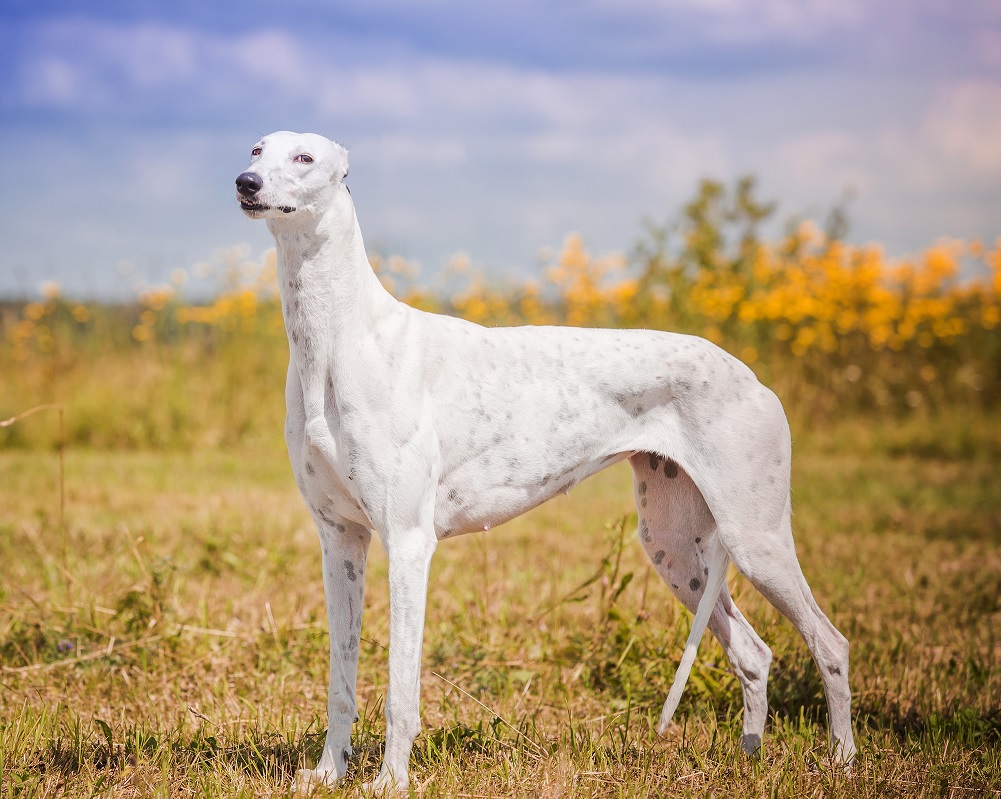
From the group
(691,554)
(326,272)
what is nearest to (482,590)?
(691,554)

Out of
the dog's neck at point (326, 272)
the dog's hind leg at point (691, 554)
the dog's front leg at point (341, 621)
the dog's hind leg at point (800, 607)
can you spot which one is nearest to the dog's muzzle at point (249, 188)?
the dog's neck at point (326, 272)

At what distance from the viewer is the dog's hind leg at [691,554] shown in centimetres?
341

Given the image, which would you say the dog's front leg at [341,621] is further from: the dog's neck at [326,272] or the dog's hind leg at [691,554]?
the dog's hind leg at [691,554]

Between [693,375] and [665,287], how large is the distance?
327 inches

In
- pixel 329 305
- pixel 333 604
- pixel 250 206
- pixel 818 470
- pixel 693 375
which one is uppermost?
pixel 250 206

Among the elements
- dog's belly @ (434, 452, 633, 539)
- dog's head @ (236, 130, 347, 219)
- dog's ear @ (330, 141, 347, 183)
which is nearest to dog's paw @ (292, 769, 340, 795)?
dog's belly @ (434, 452, 633, 539)

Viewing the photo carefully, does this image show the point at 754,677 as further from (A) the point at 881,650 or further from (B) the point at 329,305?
(B) the point at 329,305

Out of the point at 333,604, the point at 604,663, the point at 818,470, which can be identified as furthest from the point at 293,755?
the point at 818,470

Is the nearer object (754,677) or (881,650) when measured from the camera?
(754,677)

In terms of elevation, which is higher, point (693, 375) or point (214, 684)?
point (693, 375)

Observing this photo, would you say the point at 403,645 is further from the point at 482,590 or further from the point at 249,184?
the point at 482,590

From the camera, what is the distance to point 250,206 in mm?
2680

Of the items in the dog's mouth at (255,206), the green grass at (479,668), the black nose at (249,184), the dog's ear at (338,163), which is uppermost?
the dog's ear at (338,163)

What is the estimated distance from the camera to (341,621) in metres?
3.08
